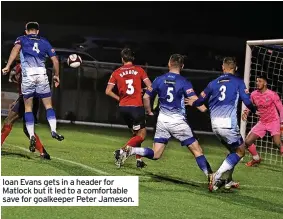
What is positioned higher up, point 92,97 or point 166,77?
point 166,77

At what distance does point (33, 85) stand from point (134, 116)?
52.2 inches

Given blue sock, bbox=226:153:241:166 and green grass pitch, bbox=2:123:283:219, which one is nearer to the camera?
green grass pitch, bbox=2:123:283:219

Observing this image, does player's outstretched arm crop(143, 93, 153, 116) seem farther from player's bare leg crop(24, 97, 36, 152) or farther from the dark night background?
the dark night background

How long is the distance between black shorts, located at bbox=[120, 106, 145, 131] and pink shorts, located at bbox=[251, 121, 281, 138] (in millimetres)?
2102

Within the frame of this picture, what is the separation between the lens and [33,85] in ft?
31.5

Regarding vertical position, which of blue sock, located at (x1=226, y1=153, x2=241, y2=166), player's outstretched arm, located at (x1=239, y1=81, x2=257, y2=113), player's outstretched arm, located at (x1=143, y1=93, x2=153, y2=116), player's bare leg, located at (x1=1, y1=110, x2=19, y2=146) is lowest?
blue sock, located at (x1=226, y1=153, x2=241, y2=166)

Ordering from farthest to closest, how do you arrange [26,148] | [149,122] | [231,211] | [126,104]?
[149,122] < [26,148] < [126,104] < [231,211]

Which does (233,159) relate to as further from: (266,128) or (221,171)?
(266,128)

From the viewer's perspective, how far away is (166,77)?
8.59m

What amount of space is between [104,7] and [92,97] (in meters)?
5.12

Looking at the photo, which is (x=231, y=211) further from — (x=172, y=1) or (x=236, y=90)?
(x=172, y=1)

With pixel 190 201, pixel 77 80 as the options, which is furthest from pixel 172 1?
pixel 190 201
